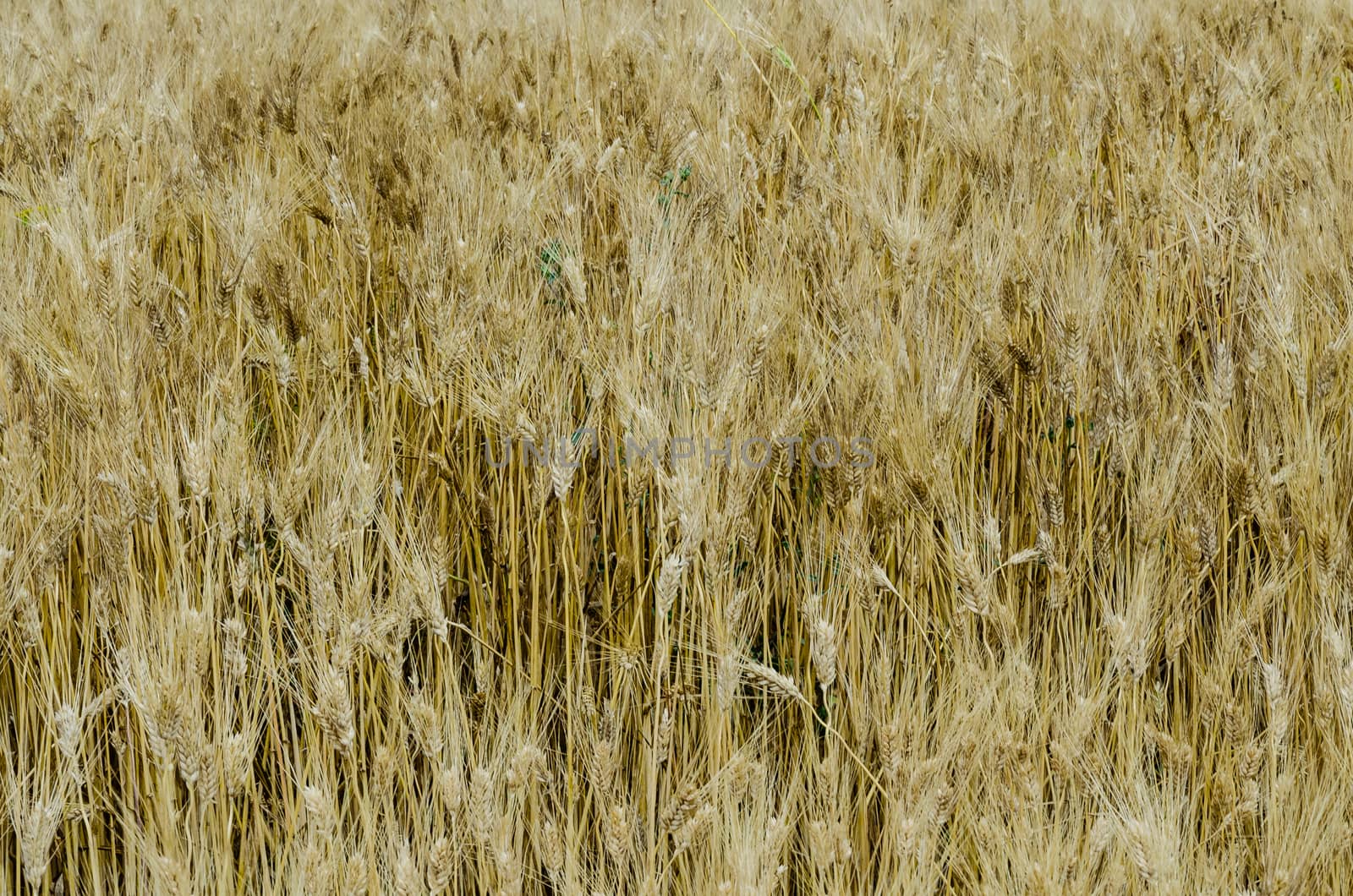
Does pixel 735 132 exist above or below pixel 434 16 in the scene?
below

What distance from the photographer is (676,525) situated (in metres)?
1.25

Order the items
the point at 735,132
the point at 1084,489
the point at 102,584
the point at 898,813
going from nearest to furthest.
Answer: the point at 898,813 < the point at 102,584 < the point at 1084,489 < the point at 735,132

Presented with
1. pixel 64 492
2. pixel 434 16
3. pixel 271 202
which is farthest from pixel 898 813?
pixel 434 16

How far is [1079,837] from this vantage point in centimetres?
103

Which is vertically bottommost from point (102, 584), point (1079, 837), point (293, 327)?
point (1079, 837)

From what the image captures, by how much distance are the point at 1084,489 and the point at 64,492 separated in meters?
1.17

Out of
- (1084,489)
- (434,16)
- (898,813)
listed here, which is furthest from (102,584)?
(434,16)

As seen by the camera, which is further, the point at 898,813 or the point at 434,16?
the point at 434,16

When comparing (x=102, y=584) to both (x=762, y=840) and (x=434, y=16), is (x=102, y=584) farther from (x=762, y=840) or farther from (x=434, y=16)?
(x=434, y=16)

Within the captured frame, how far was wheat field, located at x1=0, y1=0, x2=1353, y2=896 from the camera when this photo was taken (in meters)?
1.02

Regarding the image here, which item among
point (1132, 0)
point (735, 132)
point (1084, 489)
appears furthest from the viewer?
point (1132, 0)

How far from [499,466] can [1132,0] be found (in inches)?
99.9

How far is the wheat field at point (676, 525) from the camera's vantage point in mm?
1019

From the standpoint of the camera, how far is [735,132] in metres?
1.87
